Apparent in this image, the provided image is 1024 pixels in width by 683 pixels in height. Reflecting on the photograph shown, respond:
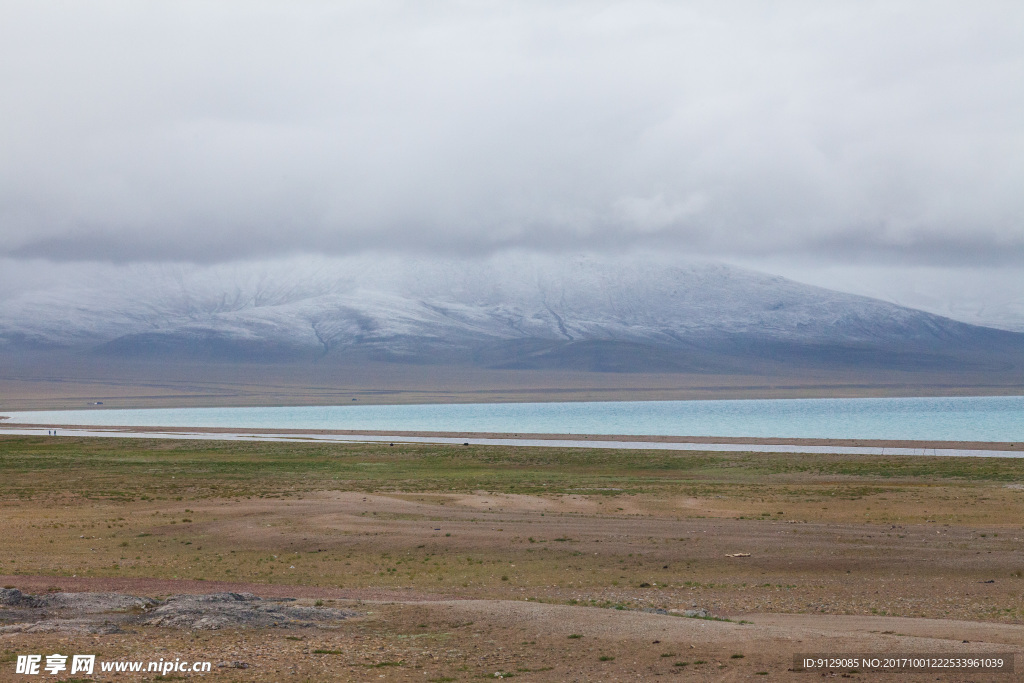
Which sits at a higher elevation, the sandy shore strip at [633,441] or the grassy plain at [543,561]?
the grassy plain at [543,561]

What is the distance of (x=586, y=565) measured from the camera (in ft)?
112

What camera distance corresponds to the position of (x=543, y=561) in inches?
1371

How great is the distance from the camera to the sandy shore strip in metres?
94.8

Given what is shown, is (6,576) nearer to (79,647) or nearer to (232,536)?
(232,536)

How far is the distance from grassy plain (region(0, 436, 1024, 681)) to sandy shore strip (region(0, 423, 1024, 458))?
80.2 ft

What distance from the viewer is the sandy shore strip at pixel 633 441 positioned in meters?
94.8

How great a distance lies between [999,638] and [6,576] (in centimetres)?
2873

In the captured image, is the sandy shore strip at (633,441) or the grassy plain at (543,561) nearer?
the grassy plain at (543,561)

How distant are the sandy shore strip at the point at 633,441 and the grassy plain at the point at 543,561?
2444cm

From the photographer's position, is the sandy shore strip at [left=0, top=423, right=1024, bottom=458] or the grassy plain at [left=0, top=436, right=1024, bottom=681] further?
the sandy shore strip at [left=0, top=423, right=1024, bottom=458]

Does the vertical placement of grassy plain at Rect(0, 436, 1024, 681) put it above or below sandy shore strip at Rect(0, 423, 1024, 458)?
above


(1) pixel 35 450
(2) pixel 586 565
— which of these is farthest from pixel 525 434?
(2) pixel 586 565

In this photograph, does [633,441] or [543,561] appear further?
[633,441]

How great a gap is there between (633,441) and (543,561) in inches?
3102
